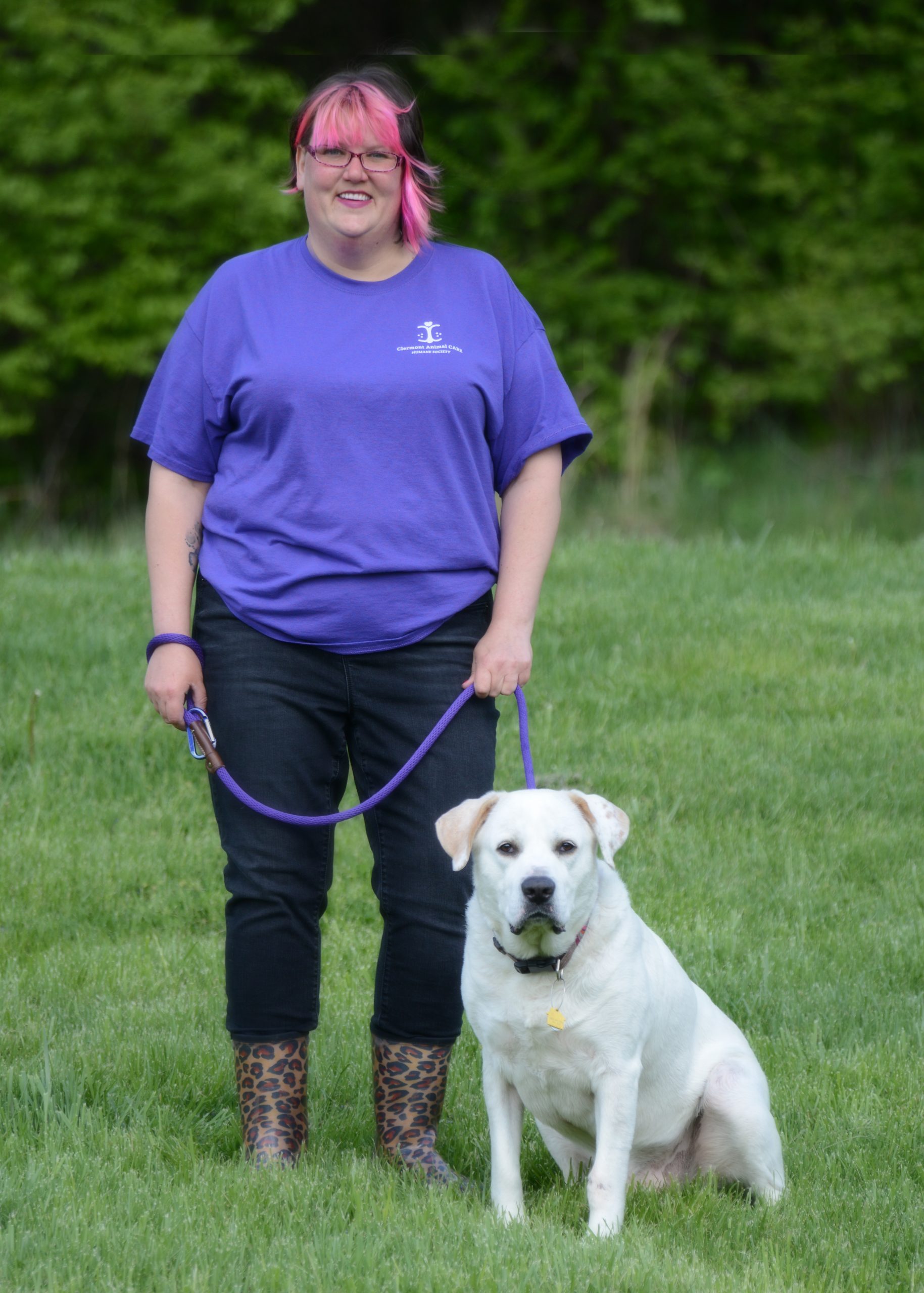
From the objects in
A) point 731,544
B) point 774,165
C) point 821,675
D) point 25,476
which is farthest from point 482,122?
point 821,675

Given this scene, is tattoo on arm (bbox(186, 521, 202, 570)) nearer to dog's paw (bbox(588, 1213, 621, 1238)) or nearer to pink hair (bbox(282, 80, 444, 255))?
pink hair (bbox(282, 80, 444, 255))

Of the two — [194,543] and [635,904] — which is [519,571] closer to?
[194,543]

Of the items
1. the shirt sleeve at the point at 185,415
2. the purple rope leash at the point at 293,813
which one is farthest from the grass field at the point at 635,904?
the shirt sleeve at the point at 185,415

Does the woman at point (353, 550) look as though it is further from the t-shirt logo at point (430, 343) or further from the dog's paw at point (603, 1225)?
the dog's paw at point (603, 1225)

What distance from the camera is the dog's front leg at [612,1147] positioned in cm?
297

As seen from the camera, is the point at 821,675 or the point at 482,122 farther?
the point at 482,122

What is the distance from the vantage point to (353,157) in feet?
10.3

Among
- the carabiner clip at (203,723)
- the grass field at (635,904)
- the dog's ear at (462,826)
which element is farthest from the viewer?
the carabiner clip at (203,723)

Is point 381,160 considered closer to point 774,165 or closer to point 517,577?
point 517,577

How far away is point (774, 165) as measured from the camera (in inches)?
612

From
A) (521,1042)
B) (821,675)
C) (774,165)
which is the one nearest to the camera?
(521,1042)

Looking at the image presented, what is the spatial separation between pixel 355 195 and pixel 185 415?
0.60 meters

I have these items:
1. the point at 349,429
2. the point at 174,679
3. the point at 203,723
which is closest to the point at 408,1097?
the point at 203,723

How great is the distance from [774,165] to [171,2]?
619 centimetres
